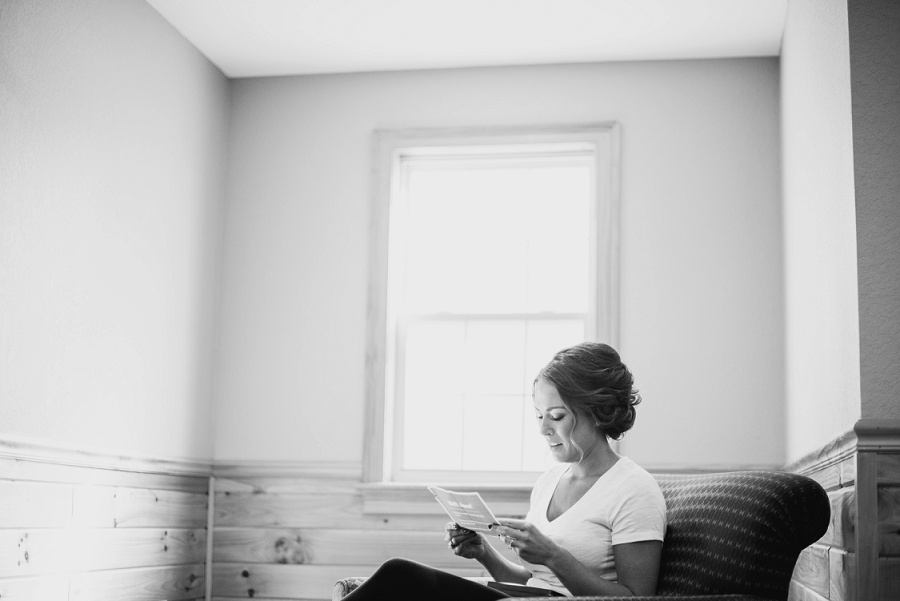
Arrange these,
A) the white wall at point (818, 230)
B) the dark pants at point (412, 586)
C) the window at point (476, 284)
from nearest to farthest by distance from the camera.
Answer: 1. the dark pants at point (412, 586)
2. the white wall at point (818, 230)
3. the window at point (476, 284)

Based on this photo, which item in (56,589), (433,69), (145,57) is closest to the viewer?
(56,589)

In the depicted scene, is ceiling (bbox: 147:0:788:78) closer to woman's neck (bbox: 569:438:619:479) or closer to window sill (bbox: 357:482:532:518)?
window sill (bbox: 357:482:532:518)

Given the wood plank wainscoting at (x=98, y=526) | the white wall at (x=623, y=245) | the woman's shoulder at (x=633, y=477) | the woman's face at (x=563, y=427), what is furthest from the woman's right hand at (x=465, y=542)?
the white wall at (x=623, y=245)

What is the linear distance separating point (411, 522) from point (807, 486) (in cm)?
258

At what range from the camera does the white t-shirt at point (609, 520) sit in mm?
2389

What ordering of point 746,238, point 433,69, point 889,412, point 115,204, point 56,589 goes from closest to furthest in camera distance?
point 889,412
point 56,589
point 115,204
point 746,238
point 433,69

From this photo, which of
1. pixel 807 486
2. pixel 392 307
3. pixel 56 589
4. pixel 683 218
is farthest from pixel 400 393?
pixel 807 486

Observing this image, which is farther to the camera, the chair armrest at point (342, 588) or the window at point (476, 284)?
the window at point (476, 284)

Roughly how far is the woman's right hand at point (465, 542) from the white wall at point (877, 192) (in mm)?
976

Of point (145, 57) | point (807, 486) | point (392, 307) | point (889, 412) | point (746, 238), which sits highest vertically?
point (145, 57)

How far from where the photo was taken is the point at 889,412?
225 centimetres

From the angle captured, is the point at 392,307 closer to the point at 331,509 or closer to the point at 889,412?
the point at 331,509

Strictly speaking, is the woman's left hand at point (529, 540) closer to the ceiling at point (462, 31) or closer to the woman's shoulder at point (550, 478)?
the woman's shoulder at point (550, 478)

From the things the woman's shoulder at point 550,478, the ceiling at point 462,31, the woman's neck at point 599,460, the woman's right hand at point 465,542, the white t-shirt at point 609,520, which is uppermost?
the ceiling at point 462,31
